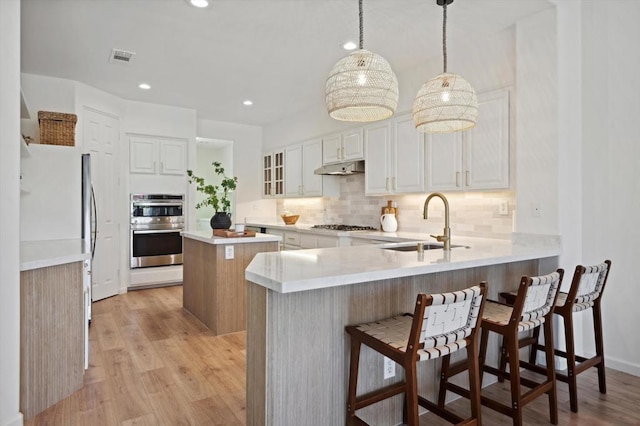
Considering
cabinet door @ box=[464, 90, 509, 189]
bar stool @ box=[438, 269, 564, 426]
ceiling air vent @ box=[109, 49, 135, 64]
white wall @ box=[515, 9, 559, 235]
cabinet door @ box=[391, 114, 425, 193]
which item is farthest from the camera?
cabinet door @ box=[391, 114, 425, 193]

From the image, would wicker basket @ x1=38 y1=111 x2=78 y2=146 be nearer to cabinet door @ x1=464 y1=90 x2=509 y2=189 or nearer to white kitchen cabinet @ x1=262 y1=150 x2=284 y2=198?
white kitchen cabinet @ x1=262 y1=150 x2=284 y2=198

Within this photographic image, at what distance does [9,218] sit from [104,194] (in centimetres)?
318

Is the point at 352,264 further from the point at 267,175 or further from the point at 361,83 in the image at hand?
the point at 267,175

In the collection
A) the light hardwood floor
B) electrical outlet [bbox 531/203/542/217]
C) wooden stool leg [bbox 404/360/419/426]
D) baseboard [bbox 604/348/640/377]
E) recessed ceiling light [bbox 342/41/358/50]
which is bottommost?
the light hardwood floor

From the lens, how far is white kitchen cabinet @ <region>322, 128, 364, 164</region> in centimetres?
456

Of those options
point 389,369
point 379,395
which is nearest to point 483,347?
point 389,369

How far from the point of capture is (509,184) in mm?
3049

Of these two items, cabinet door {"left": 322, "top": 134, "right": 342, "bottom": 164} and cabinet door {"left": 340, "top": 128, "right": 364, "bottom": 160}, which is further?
cabinet door {"left": 322, "top": 134, "right": 342, "bottom": 164}

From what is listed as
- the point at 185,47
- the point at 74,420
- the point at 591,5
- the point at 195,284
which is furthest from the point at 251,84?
the point at 74,420

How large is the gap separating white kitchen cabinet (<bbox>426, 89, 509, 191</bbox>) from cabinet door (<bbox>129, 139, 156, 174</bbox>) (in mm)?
3853

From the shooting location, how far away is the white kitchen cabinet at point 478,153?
3104 mm

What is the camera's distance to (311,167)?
550cm

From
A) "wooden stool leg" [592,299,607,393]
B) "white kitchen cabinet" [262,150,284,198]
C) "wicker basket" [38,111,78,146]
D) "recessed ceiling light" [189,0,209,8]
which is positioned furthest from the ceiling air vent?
"wooden stool leg" [592,299,607,393]

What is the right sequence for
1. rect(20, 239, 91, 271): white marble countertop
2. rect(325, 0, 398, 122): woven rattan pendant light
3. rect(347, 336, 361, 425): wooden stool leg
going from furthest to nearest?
rect(20, 239, 91, 271): white marble countertop
rect(325, 0, 398, 122): woven rattan pendant light
rect(347, 336, 361, 425): wooden stool leg
